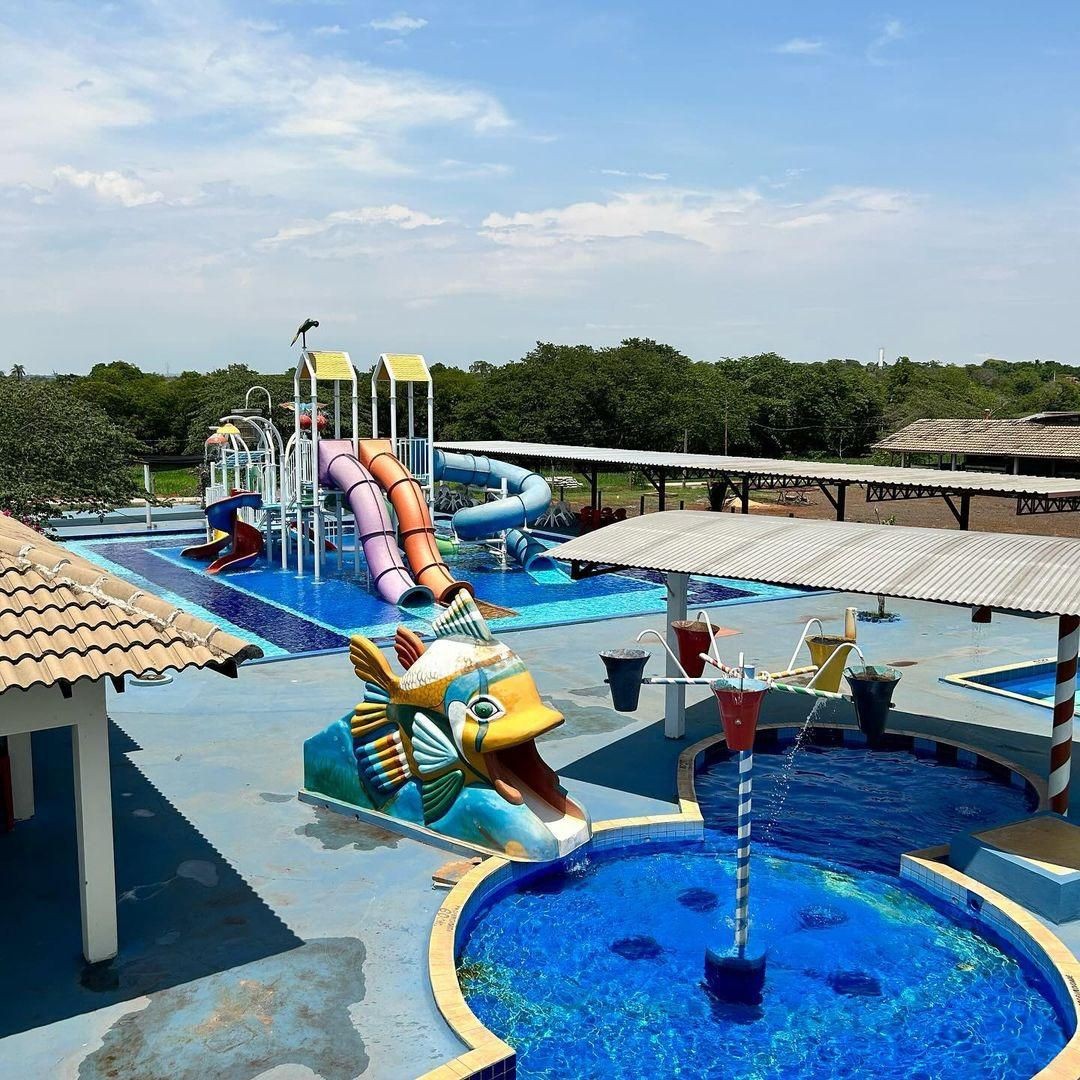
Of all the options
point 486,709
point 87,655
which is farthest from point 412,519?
point 87,655

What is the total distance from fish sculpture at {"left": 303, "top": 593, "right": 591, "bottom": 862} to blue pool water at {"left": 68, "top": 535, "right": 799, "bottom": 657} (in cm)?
775

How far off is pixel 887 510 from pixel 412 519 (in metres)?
26.6

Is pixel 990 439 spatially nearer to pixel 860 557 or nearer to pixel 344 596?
pixel 344 596

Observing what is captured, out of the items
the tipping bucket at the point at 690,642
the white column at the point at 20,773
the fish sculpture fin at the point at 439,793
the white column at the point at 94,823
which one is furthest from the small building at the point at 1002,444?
the white column at the point at 94,823

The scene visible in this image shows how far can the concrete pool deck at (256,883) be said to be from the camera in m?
7.04

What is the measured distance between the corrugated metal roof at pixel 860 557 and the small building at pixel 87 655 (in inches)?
230

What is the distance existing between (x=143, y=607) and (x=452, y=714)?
10.8ft

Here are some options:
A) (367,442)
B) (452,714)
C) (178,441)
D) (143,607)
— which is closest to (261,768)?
(452,714)

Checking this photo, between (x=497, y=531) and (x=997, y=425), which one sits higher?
(x=997, y=425)

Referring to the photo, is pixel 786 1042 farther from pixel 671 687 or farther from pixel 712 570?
pixel 671 687

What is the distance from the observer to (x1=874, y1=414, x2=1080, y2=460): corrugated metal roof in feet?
133

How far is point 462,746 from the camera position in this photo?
988 centimetres

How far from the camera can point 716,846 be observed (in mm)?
10594

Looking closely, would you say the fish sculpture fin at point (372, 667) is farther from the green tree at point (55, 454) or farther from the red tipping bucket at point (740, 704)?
the green tree at point (55, 454)
